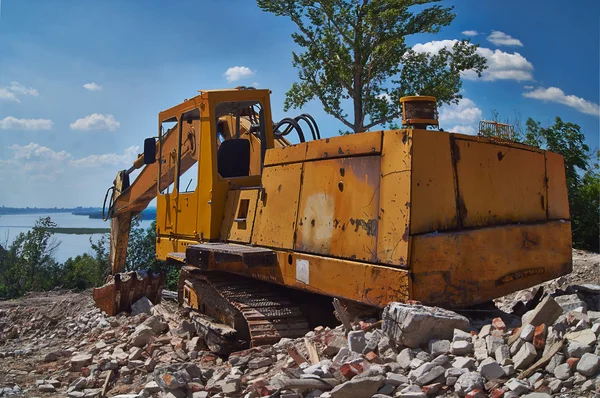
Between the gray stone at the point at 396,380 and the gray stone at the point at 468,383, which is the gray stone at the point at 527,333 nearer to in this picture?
the gray stone at the point at 468,383

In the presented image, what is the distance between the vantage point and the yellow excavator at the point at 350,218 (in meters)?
4.37

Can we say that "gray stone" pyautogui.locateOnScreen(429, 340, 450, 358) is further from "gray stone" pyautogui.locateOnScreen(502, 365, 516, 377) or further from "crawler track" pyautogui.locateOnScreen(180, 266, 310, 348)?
"crawler track" pyautogui.locateOnScreen(180, 266, 310, 348)

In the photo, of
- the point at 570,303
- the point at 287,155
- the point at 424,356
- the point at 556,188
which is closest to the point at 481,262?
the point at 570,303

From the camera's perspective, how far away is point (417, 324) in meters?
3.75

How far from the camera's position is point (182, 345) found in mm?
6129

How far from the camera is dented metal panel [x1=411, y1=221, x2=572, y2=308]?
14.0 ft

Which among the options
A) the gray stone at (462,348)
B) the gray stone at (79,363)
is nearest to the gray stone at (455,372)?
the gray stone at (462,348)

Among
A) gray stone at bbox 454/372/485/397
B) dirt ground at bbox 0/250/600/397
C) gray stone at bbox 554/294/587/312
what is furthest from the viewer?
dirt ground at bbox 0/250/600/397

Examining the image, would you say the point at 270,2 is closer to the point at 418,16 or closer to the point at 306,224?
the point at 418,16

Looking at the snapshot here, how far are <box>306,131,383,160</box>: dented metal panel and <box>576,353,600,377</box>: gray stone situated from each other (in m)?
2.10

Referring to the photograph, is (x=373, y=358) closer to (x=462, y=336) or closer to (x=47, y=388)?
(x=462, y=336)

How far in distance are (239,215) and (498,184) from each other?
272 centimetres

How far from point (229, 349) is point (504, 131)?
3.39 metres

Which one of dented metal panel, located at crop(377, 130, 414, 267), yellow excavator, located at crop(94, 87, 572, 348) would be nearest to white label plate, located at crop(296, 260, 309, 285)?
yellow excavator, located at crop(94, 87, 572, 348)
